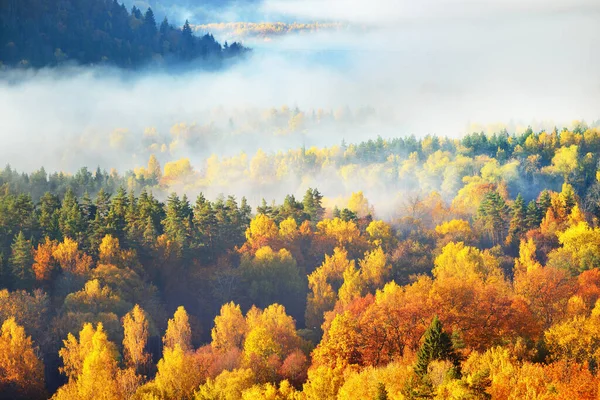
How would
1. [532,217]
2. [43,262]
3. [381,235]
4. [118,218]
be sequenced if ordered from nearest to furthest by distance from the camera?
[43,262] < [118,218] < [381,235] < [532,217]

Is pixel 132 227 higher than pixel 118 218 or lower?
lower

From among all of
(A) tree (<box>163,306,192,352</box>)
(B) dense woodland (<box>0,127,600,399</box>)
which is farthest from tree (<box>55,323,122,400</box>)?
(A) tree (<box>163,306,192,352</box>)

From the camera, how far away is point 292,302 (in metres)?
137

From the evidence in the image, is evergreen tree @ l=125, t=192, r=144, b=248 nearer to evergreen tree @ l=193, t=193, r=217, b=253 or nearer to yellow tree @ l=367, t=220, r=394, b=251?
evergreen tree @ l=193, t=193, r=217, b=253

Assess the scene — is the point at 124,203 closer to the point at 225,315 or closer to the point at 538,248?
the point at 225,315

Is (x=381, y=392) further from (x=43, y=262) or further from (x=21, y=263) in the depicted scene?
(x=21, y=263)

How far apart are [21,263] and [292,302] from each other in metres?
43.2

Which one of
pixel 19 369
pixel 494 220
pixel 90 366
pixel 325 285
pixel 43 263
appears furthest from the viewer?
pixel 494 220

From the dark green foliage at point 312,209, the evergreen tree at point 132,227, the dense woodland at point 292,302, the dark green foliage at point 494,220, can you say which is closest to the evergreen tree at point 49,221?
the dense woodland at point 292,302

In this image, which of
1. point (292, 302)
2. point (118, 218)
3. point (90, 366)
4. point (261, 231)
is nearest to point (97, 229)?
point (118, 218)

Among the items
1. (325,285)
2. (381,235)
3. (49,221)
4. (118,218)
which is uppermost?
(49,221)

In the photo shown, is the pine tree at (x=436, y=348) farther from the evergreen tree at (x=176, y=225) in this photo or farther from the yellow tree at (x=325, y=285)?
the evergreen tree at (x=176, y=225)

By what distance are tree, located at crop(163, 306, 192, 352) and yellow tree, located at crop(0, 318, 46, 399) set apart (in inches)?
→ 724

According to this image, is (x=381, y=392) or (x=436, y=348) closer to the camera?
(x=381, y=392)
